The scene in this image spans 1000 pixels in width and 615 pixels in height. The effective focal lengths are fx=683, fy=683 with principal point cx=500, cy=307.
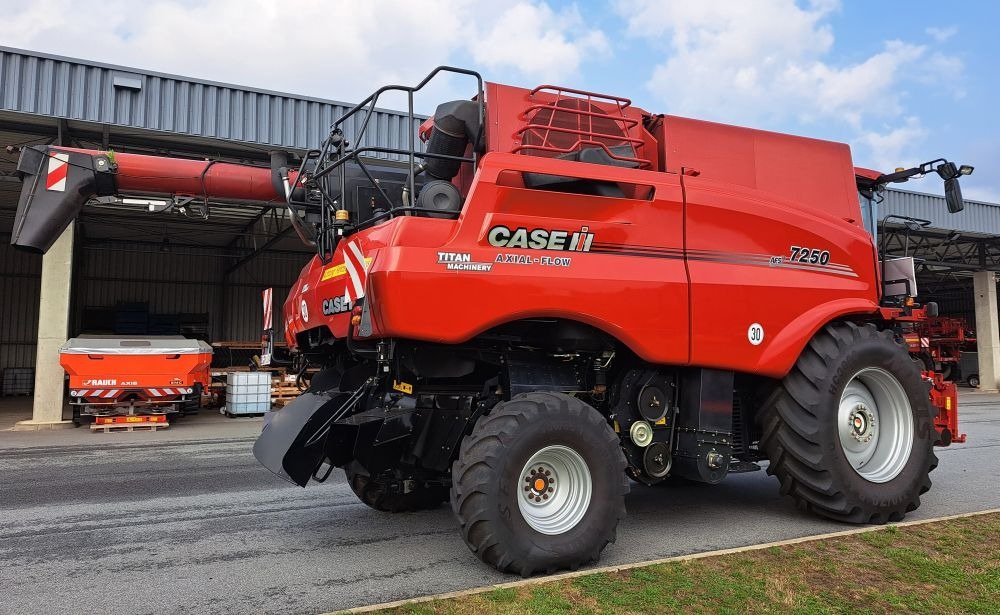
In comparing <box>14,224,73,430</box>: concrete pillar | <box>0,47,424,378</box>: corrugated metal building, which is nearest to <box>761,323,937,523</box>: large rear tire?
<box>0,47,424,378</box>: corrugated metal building

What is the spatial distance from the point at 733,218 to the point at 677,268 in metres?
0.71

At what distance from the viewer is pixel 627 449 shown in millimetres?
5008

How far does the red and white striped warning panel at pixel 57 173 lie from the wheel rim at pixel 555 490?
14.0ft

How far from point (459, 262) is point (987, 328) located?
2801cm

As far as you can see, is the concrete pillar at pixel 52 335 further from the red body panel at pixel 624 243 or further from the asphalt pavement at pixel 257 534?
the red body panel at pixel 624 243

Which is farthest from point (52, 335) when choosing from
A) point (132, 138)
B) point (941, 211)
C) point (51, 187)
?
point (941, 211)

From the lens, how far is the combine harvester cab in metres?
12.6

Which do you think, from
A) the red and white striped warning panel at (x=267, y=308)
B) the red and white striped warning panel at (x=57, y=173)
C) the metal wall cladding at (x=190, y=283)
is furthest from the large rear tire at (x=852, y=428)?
the metal wall cladding at (x=190, y=283)

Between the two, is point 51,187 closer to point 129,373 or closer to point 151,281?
point 129,373

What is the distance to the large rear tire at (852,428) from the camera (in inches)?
205

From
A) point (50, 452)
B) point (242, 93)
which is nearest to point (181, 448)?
point (50, 452)

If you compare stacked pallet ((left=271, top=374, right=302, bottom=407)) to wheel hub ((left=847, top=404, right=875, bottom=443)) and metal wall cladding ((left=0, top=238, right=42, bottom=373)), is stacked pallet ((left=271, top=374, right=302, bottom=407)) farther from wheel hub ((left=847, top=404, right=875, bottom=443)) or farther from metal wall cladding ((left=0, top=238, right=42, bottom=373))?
wheel hub ((left=847, top=404, right=875, bottom=443))

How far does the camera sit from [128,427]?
42.8 ft

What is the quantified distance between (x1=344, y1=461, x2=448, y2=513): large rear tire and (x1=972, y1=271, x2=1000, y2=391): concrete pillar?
26.6 metres
